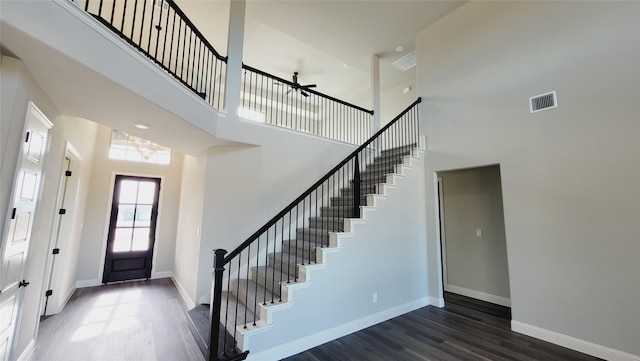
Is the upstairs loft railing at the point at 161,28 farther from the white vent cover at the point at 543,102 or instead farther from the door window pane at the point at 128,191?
the white vent cover at the point at 543,102

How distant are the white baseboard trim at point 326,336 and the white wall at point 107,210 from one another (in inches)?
180

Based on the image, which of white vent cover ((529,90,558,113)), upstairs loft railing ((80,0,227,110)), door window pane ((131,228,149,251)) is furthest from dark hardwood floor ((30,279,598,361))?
upstairs loft railing ((80,0,227,110))

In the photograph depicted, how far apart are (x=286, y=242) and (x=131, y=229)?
3.97m

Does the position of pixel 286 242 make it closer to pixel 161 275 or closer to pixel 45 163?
pixel 45 163

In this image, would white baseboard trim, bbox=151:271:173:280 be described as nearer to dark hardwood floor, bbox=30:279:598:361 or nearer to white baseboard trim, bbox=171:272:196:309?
white baseboard trim, bbox=171:272:196:309

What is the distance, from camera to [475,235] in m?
4.92

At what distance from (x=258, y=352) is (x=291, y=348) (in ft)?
1.25

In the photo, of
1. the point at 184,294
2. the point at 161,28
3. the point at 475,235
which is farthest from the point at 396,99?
the point at 184,294

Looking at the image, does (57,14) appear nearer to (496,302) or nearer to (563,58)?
(563,58)

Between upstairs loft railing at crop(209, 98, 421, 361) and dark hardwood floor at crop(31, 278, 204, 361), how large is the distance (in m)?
0.55

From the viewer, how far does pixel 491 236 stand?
4.68 meters

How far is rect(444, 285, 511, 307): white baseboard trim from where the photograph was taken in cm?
443

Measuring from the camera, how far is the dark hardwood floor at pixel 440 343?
2.81m

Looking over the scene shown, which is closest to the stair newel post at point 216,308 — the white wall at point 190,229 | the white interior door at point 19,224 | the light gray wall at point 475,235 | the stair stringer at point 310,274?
the stair stringer at point 310,274
